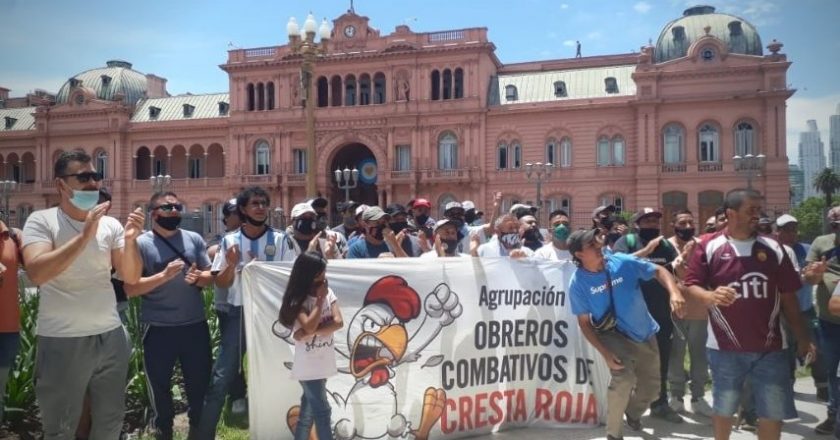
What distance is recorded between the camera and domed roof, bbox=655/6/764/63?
37875mm

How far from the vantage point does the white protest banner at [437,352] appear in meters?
5.52

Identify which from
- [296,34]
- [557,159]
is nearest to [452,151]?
[557,159]

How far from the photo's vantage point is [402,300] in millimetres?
5855

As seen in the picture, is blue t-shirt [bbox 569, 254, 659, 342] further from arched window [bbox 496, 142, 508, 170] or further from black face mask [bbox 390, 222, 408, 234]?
arched window [bbox 496, 142, 508, 170]

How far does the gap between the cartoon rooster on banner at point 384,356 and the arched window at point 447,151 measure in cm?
3487

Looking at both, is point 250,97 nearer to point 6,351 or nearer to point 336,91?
point 336,91

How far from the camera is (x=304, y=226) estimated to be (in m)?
6.43

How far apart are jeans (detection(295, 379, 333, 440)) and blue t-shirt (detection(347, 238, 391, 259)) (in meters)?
2.53

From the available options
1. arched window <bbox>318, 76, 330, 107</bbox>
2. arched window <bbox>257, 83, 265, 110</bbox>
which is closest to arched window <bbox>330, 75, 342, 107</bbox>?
arched window <bbox>318, 76, 330, 107</bbox>

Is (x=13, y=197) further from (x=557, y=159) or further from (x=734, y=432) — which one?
(x=734, y=432)

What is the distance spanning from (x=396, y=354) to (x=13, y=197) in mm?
54736

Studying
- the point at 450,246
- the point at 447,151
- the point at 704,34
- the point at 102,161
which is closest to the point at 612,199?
the point at 447,151

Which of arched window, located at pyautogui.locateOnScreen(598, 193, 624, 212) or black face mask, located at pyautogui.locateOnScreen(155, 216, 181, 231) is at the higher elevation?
arched window, located at pyautogui.locateOnScreen(598, 193, 624, 212)

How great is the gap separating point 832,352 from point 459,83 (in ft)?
118
